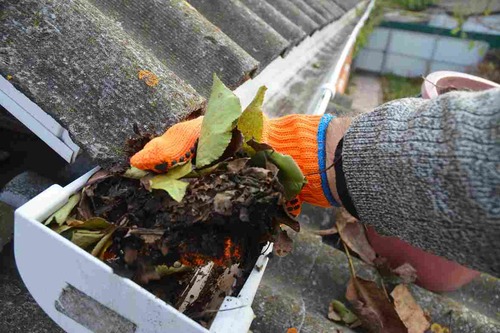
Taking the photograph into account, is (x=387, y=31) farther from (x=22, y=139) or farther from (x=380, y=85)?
(x=22, y=139)

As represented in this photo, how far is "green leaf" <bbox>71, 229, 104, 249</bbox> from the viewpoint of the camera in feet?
2.63

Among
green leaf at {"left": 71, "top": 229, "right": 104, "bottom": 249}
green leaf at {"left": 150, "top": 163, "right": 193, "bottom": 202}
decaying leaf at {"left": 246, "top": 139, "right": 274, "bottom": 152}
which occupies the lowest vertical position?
green leaf at {"left": 71, "top": 229, "right": 104, "bottom": 249}

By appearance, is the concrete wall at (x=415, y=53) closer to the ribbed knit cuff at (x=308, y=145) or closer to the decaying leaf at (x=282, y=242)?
the ribbed knit cuff at (x=308, y=145)

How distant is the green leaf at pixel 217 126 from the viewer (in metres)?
0.89

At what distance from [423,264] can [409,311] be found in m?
0.22

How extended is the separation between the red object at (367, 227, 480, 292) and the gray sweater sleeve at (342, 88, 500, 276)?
0.72m

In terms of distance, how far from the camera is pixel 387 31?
7.11m

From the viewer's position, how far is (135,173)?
89cm

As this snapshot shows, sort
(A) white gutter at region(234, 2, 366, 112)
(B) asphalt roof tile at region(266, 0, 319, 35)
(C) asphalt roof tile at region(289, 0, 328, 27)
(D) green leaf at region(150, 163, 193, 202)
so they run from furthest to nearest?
(C) asphalt roof tile at region(289, 0, 328, 27) → (B) asphalt roof tile at region(266, 0, 319, 35) → (A) white gutter at region(234, 2, 366, 112) → (D) green leaf at region(150, 163, 193, 202)

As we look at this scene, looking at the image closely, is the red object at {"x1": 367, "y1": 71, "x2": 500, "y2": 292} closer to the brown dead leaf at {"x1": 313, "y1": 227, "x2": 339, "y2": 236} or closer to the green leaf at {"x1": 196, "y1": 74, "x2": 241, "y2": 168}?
the brown dead leaf at {"x1": 313, "y1": 227, "x2": 339, "y2": 236}

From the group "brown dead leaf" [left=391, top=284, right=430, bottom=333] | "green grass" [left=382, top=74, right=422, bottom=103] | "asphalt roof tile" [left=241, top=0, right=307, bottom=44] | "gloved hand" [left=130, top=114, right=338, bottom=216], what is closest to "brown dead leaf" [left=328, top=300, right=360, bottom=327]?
"brown dead leaf" [left=391, top=284, right=430, bottom=333]

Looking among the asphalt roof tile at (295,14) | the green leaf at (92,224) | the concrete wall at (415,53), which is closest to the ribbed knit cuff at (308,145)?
the green leaf at (92,224)

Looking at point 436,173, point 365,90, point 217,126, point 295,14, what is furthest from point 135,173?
point 365,90

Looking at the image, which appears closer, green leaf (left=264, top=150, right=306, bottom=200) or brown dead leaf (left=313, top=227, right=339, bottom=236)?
green leaf (left=264, top=150, right=306, bottom=200)
